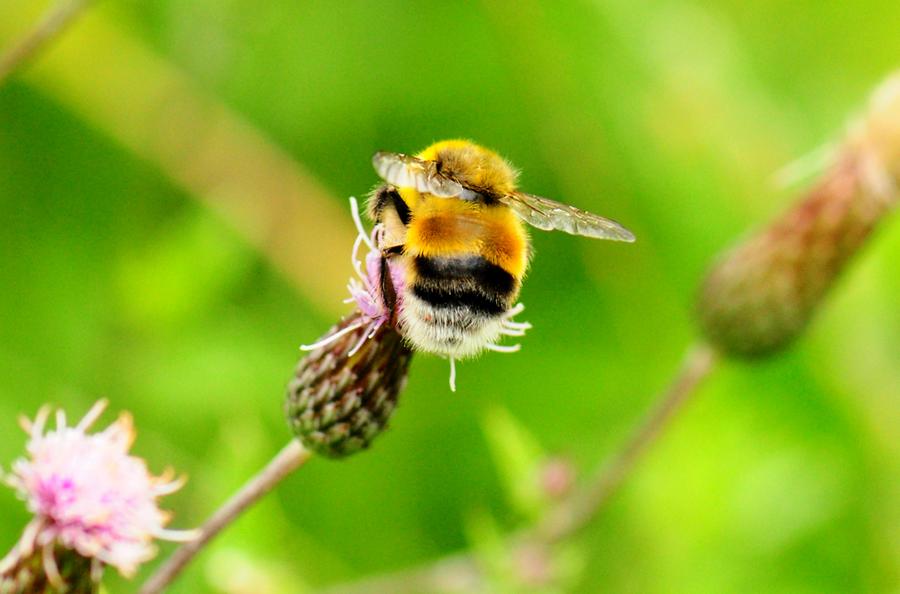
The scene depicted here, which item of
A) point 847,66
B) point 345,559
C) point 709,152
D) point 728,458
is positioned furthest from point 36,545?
point 847,66

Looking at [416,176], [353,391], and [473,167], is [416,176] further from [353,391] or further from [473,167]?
[353,391]

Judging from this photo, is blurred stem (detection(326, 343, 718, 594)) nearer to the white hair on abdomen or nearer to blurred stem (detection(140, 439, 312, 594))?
the white hair on abdomen

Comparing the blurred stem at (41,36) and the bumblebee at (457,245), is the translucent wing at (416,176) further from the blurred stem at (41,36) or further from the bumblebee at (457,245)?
the blurred stem at (41,36)

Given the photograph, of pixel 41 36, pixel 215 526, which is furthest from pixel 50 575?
pixel 41 36

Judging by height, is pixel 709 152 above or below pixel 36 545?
above

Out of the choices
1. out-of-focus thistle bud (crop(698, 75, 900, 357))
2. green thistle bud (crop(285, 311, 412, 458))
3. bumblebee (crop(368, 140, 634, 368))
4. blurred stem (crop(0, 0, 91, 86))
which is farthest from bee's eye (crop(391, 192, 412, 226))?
out-of-focus thistle bud (crop(698, 75, 900, 357))

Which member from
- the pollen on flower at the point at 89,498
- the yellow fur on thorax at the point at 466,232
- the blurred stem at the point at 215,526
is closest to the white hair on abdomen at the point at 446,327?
the yellow fur on thorax at the point at 466,232

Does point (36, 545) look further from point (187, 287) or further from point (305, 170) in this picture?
point (305, 170)
